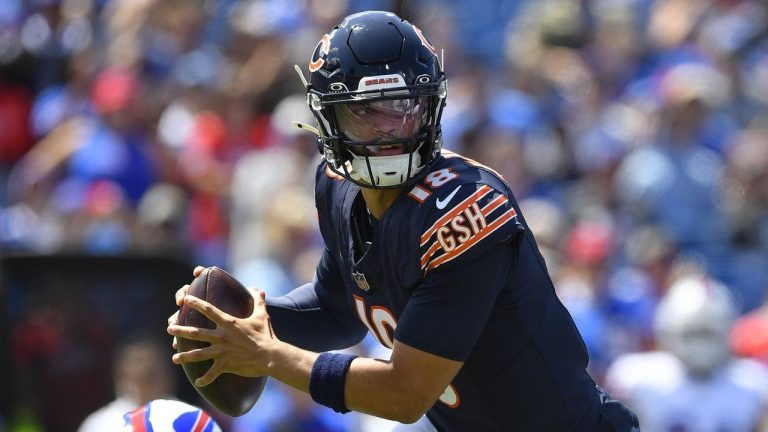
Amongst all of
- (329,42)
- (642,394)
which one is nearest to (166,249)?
(642,394)

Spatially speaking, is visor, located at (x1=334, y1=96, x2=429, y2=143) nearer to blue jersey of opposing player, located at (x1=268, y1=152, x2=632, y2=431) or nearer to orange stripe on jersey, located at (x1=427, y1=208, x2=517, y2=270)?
blue jersey of opposing player, located at (x1=268, y1=152, x2=632, y2=431)

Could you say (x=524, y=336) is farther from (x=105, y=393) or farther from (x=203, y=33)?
(x=203, y=33)

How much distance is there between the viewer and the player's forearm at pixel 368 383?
3.55m

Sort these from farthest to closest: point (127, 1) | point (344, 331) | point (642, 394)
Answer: point (127, 1) < point (642, 394) < point (344, 331)

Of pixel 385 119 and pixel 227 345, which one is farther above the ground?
pixel 385 119

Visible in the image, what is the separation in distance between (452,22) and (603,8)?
130 cm

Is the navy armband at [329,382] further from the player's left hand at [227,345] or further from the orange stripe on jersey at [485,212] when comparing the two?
the orange stripe on jersey at [485,212]

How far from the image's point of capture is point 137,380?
6.32 meters

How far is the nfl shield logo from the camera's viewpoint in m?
3.80

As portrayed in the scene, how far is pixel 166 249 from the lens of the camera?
22.9 ft

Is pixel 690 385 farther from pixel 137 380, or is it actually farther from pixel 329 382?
pixel 329 382

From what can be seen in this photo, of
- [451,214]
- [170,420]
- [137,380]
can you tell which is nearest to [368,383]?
[451,214]

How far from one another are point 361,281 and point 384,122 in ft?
1.50

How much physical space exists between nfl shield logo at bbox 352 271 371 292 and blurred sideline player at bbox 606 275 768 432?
3.86 metres
